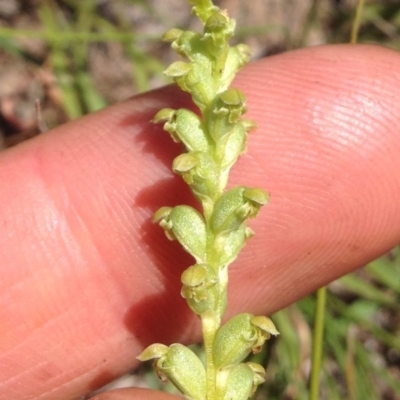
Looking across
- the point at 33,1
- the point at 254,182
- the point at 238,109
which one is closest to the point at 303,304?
the point at 254,182

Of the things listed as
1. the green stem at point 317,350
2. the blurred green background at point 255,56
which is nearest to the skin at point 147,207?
the green stem at point 317,350

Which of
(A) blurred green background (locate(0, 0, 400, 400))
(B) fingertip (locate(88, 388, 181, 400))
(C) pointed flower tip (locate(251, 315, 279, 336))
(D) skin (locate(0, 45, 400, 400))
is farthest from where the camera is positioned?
(A) blurred green background (locate(0, 0, 400, 400))

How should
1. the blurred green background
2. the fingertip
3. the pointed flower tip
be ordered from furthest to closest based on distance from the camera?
the blurred green background < the fingertip < the pointed flower tip

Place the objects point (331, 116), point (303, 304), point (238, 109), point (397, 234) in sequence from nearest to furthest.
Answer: point (238, 109) → point (331, 116) → point (397, 234) → point (303, 304)

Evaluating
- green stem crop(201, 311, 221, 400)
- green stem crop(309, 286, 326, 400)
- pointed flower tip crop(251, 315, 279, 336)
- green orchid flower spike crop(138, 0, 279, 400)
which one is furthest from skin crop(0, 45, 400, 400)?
pointed flower tip crop(251, 315, 279, 336)

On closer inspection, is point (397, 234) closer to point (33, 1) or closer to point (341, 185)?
point (341, 185)

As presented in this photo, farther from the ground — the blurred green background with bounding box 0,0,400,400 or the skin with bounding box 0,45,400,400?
the skin with bounding box 0,45,400,400

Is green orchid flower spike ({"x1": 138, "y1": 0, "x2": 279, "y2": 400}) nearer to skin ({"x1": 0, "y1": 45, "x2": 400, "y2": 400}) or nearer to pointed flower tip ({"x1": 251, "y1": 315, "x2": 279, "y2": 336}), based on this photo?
pointed flower tip ({"x1": 251, "y1": 315, "x2": 279, "y2": 336})
